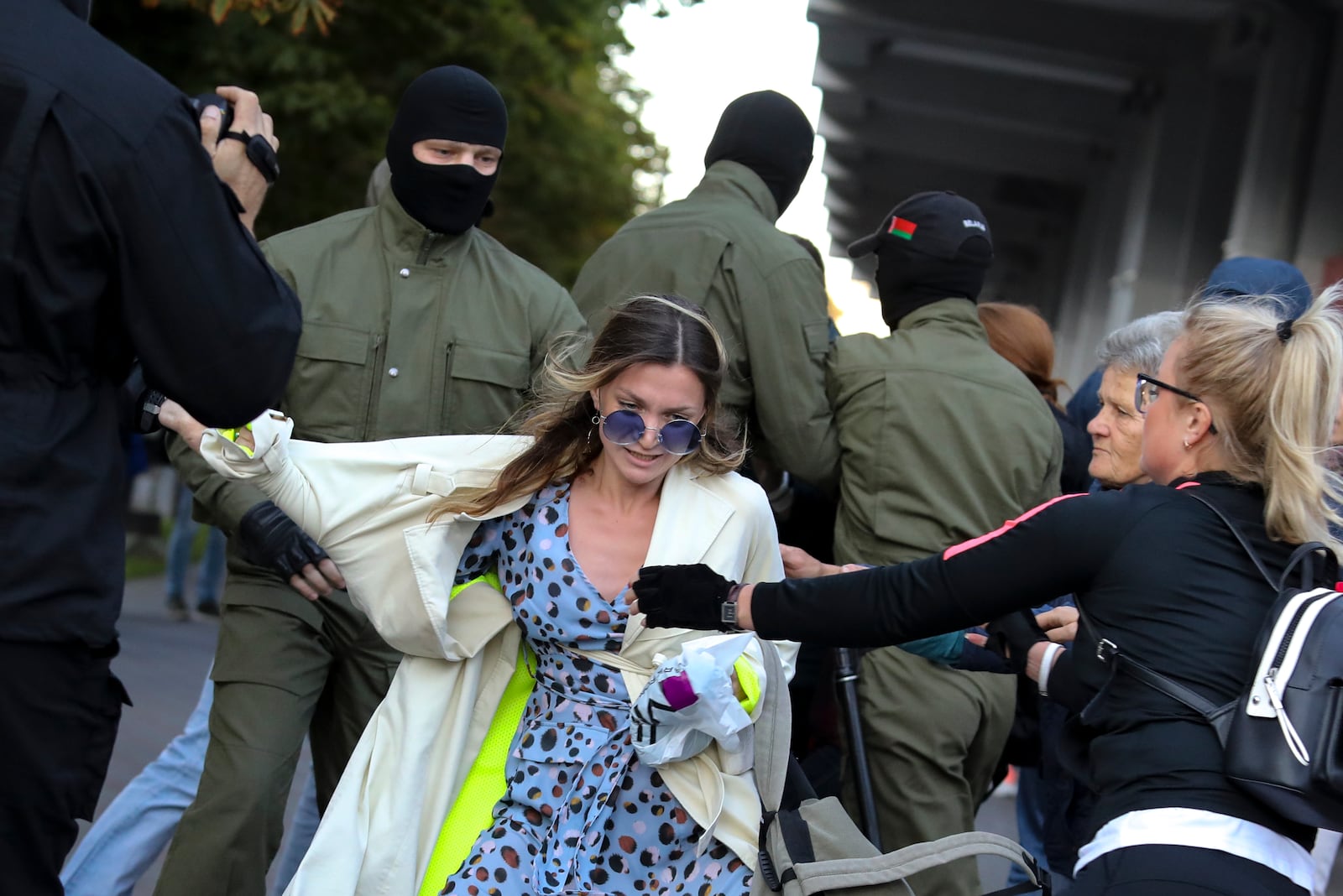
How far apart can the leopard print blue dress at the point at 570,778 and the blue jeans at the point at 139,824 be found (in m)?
1.12

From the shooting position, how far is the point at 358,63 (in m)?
15.2

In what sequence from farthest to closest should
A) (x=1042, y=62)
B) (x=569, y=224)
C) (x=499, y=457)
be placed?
(x=569, y=224)
(x=1042, y=62)
(x=499, y=457)

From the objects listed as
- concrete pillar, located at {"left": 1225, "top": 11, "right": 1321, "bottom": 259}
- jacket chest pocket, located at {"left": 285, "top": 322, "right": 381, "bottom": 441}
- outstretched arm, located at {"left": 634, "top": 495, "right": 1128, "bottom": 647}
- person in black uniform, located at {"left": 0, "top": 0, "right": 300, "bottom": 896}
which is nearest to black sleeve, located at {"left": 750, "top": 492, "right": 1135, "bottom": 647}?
outstretched arm, located at {"left": 634, "top": 495, "right": 1128, "bottom": 647}

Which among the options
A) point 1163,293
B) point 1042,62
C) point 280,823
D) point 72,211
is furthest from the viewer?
point 1042,62

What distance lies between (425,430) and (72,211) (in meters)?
2.10

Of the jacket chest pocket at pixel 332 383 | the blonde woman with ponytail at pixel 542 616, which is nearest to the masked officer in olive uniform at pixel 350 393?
the jacket chest pocket at pixel 332 383

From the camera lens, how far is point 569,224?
73.7ft

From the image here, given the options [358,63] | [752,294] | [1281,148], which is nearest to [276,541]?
[752,294]

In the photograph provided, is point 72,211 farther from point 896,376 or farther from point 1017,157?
point 1017,157

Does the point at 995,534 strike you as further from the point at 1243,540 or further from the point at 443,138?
the point at 443,138

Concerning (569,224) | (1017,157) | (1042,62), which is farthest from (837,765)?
(1017,157)

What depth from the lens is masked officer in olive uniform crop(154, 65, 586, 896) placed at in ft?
13.5

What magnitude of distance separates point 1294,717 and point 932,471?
1.91 m

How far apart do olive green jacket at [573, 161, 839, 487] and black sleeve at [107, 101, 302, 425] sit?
213 cm
